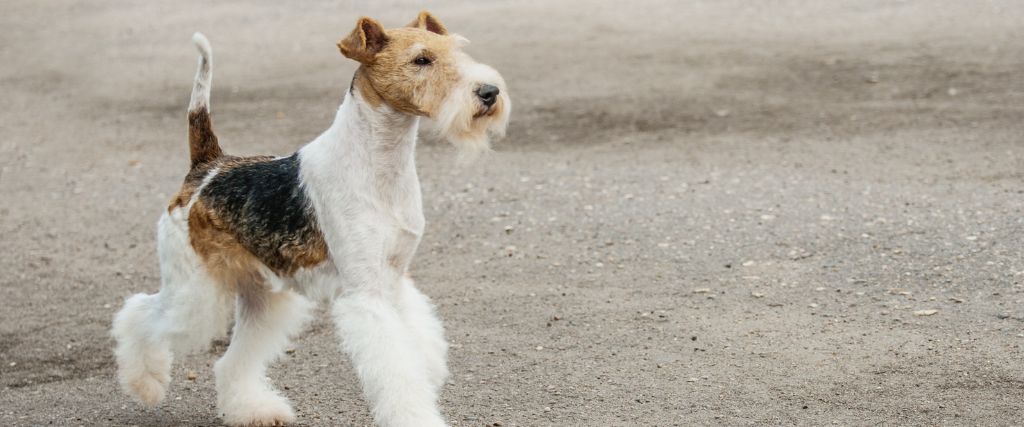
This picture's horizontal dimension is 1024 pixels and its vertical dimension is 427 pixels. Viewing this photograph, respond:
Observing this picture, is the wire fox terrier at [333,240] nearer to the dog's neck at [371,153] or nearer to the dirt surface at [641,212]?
the dog's neck at [371,153]

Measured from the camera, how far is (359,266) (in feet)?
14.3

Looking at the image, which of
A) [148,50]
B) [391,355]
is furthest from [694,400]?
[148,50]

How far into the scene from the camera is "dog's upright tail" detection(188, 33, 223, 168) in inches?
197

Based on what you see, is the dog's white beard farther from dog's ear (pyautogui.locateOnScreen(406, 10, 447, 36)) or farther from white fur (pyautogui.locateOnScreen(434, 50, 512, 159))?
dog's ear (pyautogui.locateOnScreen(406, 10, 447, 36))

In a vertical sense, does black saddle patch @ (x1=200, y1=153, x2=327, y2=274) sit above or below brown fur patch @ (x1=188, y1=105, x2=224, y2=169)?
below

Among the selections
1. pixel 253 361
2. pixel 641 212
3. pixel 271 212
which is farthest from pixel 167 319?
pixel 641 212

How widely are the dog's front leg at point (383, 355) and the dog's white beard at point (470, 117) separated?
0.63 metres

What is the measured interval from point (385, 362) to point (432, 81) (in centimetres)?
104

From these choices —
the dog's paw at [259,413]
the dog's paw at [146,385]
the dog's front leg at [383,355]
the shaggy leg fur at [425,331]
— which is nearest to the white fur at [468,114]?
the dog's front leg at [383,355]

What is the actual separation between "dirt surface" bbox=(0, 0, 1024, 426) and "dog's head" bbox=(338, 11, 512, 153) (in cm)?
145

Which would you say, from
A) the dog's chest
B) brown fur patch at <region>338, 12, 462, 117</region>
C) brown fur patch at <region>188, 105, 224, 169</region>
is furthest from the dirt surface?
brown fur patch at <region>338, 12, 462, 117</region>

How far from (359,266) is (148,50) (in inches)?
418

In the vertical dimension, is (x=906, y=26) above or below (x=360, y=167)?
below

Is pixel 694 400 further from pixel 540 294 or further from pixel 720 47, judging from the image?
pixel 720 47
